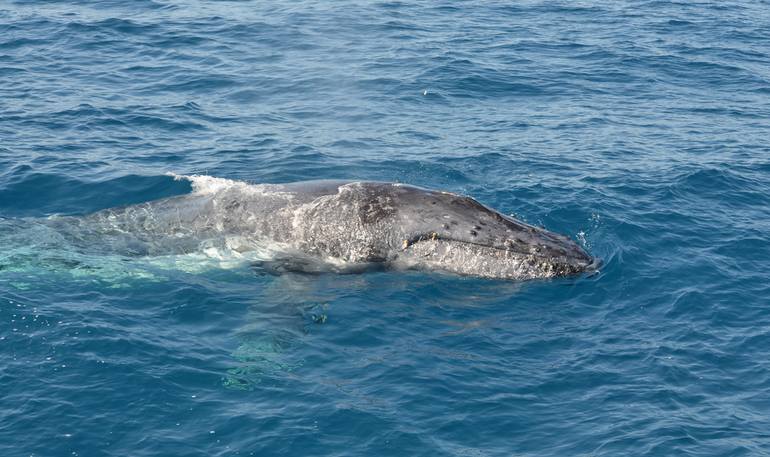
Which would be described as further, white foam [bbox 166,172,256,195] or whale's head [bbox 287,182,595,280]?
white foam [bbox 166,172,256,195]

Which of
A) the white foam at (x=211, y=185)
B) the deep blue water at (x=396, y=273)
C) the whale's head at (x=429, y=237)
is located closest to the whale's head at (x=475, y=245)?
the whale's head at (x=429, y=237)

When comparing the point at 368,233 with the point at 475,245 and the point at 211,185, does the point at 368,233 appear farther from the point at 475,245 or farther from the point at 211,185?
the point at 211,185

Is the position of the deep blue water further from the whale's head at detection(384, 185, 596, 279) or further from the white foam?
the white foam

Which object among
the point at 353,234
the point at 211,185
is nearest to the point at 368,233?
the point at 353,234

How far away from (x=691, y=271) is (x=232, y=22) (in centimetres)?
2910

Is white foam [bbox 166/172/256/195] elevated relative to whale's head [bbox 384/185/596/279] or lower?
elevated

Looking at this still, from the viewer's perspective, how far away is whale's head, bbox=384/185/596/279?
68.7ft

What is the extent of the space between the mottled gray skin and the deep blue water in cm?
46

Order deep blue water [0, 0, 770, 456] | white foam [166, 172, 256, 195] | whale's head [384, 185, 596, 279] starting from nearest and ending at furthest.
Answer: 1. deep blue water [0, 0, 770, 456]
2. whale's head [384, 185, 596, 279]
3. white foam [166, 172, 256, 195]

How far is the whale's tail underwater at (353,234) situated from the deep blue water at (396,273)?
417mm

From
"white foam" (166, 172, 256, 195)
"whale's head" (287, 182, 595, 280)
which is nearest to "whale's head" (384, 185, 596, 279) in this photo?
"whale's head" (287, 182, 595, 280)

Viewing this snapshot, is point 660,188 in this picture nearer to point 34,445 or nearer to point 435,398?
point 435,398

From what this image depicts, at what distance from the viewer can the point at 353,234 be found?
21.4 meters

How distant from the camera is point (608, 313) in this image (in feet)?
67.4
